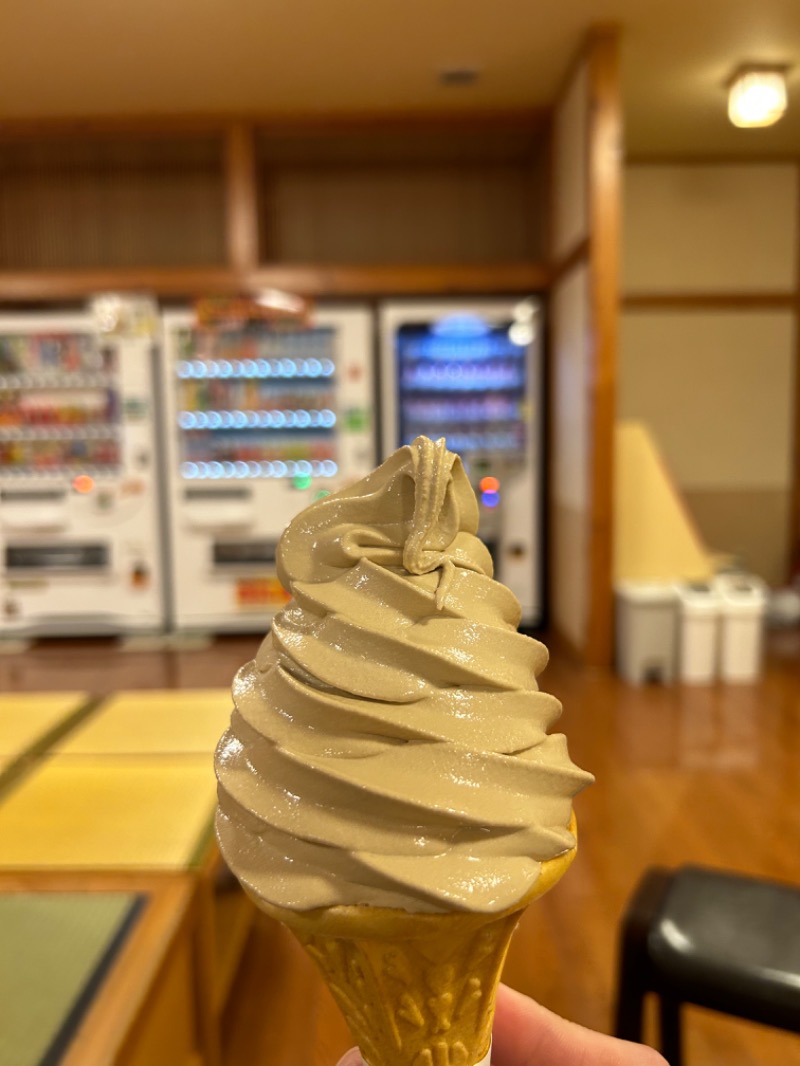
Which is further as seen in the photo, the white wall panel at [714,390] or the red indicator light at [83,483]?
the white wall panel at [714,390]

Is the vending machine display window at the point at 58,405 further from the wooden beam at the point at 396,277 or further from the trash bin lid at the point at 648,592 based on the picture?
the trash bin lid at the point at 648,592

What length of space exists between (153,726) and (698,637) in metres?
3.34

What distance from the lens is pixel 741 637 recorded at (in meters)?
4.85

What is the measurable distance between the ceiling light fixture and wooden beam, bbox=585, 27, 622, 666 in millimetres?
974

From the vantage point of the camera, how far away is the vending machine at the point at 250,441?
19.4 ft

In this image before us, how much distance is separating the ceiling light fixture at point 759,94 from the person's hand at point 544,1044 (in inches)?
219

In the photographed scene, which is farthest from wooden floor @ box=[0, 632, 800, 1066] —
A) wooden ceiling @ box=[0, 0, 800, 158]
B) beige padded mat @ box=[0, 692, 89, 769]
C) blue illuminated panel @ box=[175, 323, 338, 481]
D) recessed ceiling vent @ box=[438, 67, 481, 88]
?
recessed ceiling vent @ box=[438, 67, 481, 88]

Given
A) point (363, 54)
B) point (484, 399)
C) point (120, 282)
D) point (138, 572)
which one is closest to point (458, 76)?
point (363, 54)

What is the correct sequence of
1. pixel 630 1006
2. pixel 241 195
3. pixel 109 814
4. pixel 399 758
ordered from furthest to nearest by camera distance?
pixel 241 195
pixel 109 814
pixel 630 1006
pixel 399 758

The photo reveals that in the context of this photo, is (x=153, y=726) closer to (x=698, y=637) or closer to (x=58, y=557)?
(x=698, y=637)

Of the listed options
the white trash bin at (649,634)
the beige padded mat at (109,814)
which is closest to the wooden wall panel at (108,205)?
the white trash bin at (649,634)

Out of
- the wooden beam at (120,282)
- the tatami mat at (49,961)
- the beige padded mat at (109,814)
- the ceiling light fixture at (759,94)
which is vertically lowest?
the tatami mat at (49,961)

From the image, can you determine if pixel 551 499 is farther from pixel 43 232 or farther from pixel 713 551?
pixel 43 232

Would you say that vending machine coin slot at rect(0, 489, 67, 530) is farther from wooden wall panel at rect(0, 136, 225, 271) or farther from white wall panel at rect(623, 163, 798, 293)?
white wall panel at rect(623, 163, 798, 293)
